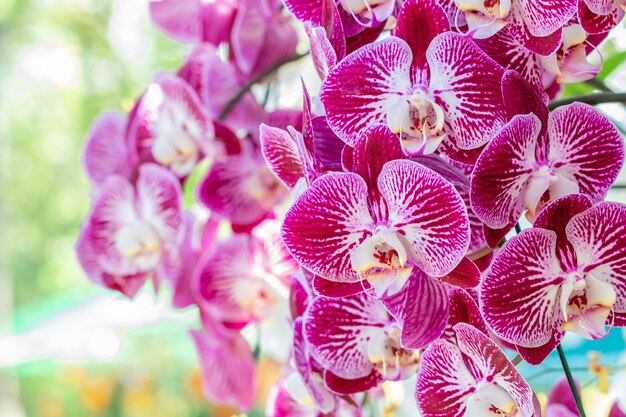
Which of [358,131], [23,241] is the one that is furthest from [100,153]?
[23,241]

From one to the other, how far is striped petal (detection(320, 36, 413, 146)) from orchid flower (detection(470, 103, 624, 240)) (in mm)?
36

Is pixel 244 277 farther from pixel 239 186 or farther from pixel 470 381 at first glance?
pixel 470 381

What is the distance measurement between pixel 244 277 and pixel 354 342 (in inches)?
4.6

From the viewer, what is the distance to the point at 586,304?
0.75 ft

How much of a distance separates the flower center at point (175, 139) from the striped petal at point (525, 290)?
19 centimetres

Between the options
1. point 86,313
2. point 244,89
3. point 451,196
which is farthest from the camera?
point 86,313

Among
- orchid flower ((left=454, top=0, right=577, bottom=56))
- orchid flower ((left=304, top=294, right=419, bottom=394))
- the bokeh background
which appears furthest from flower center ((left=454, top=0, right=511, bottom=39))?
the bokeh background

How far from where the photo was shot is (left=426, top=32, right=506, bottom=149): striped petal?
0.23 meters

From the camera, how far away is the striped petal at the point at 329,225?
227mm

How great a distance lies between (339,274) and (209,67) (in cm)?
18

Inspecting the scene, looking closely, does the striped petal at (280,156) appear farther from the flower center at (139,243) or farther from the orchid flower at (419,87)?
the flower center at (139,243)

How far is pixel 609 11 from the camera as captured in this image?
240mm

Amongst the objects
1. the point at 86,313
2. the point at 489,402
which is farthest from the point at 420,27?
the point at 86,313

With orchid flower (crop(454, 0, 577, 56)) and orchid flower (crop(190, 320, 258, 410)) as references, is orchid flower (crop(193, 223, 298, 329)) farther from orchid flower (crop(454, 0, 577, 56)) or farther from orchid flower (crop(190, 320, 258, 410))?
orchid flower (crop(454, 0, 577, 56))
